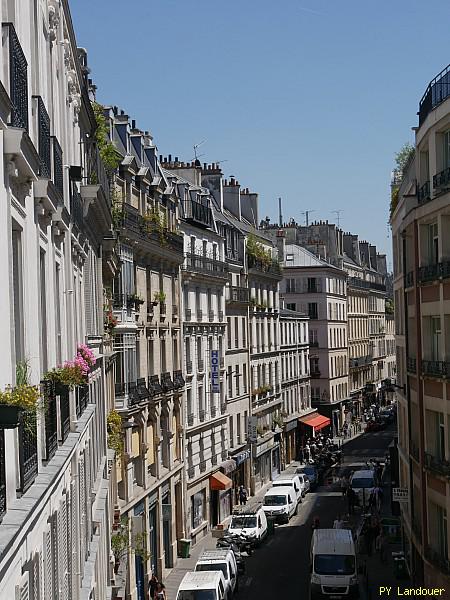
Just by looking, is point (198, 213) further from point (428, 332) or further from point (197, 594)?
point (197, 594)

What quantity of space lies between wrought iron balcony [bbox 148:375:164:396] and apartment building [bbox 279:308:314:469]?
1307 inches

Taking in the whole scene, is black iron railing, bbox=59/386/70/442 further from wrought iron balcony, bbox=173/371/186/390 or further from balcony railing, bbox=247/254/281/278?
balcony railing, bbox=247/254/281/278

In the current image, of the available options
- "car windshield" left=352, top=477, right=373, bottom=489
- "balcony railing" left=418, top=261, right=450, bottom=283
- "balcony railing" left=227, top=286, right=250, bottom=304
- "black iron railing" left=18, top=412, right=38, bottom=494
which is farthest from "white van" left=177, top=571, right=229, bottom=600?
"balcony railing" left=227, top=286, right=250, bottom=304

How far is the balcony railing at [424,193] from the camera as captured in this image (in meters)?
28.5

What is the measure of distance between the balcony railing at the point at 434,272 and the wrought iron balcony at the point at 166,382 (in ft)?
50.2

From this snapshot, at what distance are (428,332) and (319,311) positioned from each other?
61632 mm

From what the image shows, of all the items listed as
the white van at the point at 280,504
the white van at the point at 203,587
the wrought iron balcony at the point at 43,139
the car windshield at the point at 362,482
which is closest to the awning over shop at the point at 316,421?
the car windshield at the point at 362,482

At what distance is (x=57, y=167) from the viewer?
46.9 feet

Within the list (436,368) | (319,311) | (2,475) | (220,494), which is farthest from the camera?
(319,311)

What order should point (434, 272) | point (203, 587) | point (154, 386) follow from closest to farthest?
point (434, 272)
point (203, 587)
point (154, 386)

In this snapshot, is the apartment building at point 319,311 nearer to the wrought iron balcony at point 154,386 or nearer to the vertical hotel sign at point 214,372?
the vertical hotel sign at point 214,372

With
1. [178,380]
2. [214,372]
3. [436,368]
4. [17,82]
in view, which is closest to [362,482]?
[214,372]

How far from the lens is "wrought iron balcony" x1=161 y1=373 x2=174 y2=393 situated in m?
41.7

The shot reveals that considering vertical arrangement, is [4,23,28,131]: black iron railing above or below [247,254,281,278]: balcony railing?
below
